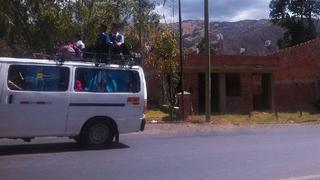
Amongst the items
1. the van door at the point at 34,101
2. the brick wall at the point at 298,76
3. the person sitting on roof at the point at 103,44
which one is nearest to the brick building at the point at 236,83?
the brick wall at the point at 298,76

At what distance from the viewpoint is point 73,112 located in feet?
41.3

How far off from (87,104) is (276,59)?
23.1 metres

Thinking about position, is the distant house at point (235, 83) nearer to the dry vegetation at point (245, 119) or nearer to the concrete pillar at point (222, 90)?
the concrete pillar at point (222, 90)

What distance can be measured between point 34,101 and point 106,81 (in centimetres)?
184

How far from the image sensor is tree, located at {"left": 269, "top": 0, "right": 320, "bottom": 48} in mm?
56344

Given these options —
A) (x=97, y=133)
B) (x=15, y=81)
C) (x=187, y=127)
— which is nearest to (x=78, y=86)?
(x=97, y=133)

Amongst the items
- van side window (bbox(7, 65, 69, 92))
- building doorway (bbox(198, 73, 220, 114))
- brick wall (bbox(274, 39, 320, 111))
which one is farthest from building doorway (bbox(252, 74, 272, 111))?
van side window (bbox(7, 65, 69, 92))

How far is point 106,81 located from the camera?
1317cm

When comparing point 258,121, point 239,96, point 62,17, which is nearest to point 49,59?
point 62,17

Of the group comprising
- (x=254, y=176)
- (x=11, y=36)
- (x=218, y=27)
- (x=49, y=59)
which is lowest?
Result: (x=254, y=176)

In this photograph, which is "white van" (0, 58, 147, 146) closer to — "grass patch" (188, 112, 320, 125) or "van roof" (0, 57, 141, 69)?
"van roof" (0, 57, 141, 69)

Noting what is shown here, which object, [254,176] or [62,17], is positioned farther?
[62,17]

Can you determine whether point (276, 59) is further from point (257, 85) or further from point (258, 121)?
point (258, 121)

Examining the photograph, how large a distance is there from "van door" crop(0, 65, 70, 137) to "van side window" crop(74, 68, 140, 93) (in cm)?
37
